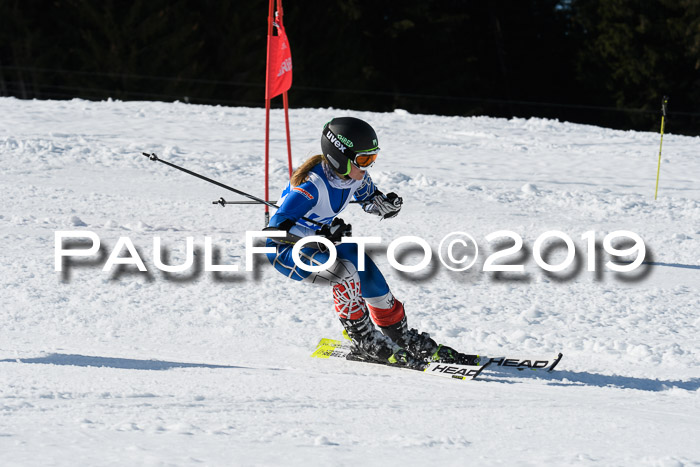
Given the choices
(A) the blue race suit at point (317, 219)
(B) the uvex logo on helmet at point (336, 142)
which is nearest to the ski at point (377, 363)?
(A) the blue race suit at point (317, 219)

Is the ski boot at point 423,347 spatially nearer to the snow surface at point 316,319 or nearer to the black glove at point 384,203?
the snow surface at point 316,319

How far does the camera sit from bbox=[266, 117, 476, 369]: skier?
5000mm

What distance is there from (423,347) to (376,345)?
0.96 ft

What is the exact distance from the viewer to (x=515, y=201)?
406 inches

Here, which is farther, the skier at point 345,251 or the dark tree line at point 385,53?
the dark tree line at point 385,53

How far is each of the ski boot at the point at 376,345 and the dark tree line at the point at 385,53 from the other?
20.1 metres

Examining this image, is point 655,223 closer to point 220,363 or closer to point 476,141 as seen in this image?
point 476,141

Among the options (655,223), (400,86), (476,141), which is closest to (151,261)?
(655,223)

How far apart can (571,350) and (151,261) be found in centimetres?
367

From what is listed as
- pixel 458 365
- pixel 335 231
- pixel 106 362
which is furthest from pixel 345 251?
pixel 106 362

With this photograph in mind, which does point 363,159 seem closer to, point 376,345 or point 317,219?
point 317,219

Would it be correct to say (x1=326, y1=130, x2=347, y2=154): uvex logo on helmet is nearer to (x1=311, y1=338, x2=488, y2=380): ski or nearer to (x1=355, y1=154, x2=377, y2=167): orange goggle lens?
(x1=355, y1=154, x2=377, y2=167): orange goggle lens

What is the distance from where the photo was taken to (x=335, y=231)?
5156mm

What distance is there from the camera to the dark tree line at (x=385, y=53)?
2641 centimetres
